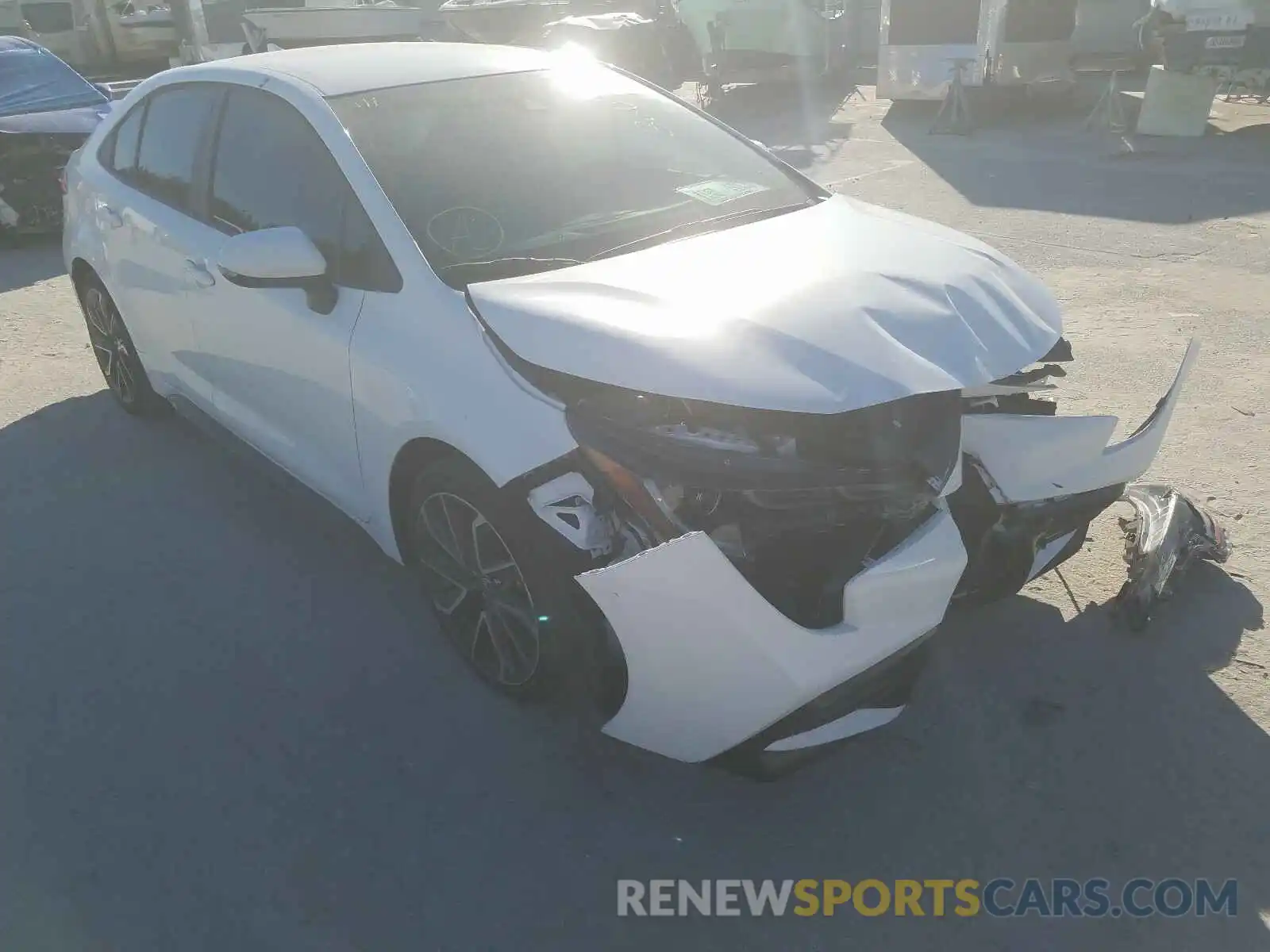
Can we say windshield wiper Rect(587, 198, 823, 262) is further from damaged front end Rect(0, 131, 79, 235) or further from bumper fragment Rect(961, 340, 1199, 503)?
damaged front end Rect(0, 131, 79, 235)

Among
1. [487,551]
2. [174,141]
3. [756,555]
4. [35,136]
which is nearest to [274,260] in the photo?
[487,551]

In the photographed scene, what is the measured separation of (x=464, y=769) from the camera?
284 cm

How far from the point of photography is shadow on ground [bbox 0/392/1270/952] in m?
2.41

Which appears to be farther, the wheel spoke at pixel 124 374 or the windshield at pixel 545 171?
the wheel spoke at pixel 124 374

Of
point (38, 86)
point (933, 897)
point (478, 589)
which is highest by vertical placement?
point (38, 86)

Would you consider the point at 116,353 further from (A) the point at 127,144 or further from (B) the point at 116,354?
(A) the point at 127,144

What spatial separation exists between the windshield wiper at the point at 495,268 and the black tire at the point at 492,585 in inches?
20.6

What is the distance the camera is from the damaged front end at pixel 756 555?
7.30 feet

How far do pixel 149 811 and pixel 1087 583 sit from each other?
9.92 ft

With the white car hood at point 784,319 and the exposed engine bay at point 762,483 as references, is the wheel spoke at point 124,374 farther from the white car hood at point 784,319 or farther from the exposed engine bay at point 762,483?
the exposed engine bay at point 762,483

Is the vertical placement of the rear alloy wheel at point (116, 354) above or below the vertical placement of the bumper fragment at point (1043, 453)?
below

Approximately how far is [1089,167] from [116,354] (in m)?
8.92

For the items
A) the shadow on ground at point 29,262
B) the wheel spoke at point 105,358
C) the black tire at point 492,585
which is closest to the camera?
the black tire at point 492,585

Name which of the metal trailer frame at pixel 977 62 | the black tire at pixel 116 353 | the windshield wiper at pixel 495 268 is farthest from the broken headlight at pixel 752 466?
the metal trailer frame at pixel 977 62
